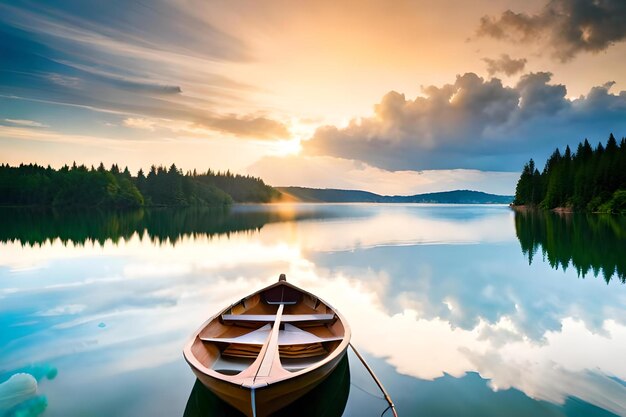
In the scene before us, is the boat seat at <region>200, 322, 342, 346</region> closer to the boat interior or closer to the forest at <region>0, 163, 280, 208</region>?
the boat interior

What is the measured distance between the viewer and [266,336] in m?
9.33

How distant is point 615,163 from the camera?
222 ft

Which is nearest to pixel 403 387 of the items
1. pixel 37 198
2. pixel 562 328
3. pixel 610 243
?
pixel 562 328

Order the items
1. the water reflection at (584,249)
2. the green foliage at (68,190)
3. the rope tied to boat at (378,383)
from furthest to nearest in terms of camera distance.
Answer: the green foliage at (68,190), the water reflection at (584,249), the rope tied to boat at (378,383)

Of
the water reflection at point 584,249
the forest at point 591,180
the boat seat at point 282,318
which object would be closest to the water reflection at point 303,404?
the boat seat at point 282,318

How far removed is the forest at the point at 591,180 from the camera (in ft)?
220

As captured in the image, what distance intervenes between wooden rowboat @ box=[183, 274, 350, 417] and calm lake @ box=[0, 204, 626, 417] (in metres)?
0.88

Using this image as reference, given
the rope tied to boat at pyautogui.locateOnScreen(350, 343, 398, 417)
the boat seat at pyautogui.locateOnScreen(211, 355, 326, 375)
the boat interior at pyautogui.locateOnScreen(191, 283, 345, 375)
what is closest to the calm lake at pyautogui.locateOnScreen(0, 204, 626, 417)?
the rope tied to boat at pyautogui.locateOnScreen(350, 343, 398, 417)

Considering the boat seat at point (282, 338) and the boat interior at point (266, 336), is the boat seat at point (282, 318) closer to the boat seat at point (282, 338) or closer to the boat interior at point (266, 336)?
the boat interior at point (266, 336)

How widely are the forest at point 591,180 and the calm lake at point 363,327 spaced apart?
48.9 meters

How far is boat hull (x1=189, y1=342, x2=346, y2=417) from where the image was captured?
580cm

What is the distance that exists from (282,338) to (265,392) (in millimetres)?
3271

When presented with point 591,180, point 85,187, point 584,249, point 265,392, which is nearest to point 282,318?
point 265,392

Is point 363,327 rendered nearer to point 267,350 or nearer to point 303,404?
point 303,404
